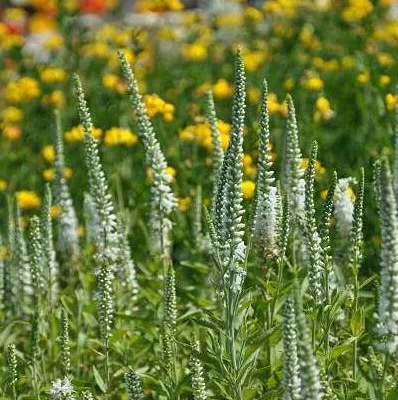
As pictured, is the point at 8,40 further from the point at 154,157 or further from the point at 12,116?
the point at 154,157

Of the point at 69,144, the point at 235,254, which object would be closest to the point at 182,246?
the point at 69,144

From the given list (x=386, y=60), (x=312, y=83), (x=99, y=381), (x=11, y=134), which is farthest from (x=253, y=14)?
(x=99, y=381)

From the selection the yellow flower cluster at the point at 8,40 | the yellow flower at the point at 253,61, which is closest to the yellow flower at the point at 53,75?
the yellow flower cluster at the point at 8,40

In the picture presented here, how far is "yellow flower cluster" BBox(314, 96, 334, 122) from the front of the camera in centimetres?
844

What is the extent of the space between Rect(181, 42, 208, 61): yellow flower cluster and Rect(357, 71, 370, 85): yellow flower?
2.51 m

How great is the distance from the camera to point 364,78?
9.23m

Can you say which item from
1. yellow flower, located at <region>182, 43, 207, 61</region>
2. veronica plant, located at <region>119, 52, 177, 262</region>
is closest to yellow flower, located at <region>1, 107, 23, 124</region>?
yellow flower, located at <region>182, 43, 207, 61</region>

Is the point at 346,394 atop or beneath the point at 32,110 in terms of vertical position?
beneath

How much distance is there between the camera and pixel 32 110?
11.9m

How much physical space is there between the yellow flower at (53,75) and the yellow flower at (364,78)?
3.66 m

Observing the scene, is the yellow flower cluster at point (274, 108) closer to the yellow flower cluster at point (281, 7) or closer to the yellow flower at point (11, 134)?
the yellow flower cluster at point (281, 7)

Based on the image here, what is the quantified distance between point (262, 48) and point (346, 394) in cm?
812

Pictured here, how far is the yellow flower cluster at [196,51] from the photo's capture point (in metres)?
11.7

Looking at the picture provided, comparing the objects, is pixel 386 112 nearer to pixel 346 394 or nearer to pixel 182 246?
pixel 182 246
